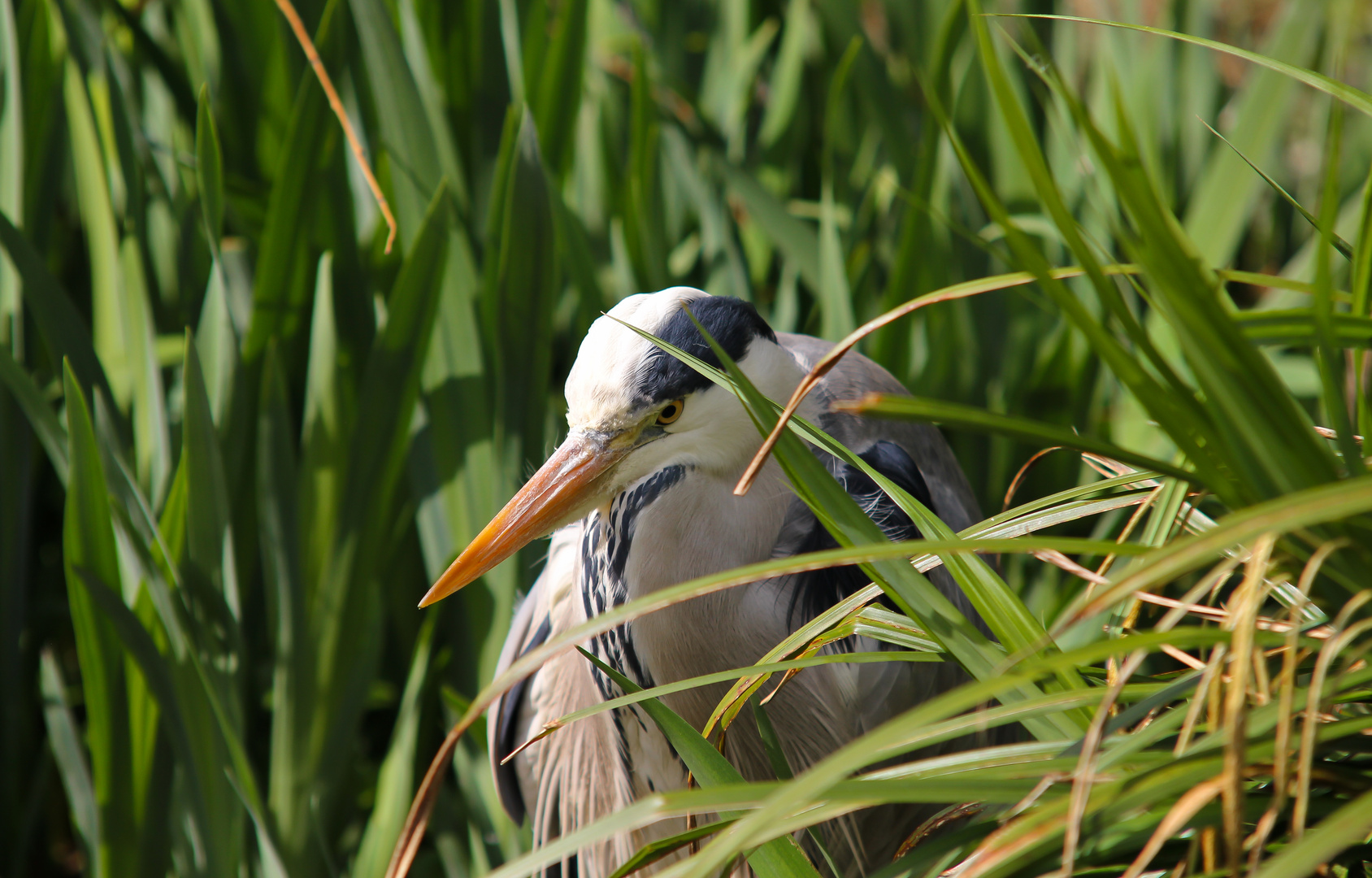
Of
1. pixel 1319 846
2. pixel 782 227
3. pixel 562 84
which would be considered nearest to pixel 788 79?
pixel 782 227

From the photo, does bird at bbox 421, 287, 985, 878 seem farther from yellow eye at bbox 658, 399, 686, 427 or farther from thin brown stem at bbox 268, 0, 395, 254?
thin brown stem at bbox 268, 0, 395, 254

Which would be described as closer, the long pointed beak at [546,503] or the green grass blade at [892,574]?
the green grass blade at [892,574]

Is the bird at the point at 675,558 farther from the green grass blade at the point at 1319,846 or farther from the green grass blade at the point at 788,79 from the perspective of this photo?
the green grass blade at the point at 788,79

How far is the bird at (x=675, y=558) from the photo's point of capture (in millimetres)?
776

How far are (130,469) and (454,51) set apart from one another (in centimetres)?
62

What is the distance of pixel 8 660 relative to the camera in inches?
41.8

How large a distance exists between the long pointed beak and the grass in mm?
145

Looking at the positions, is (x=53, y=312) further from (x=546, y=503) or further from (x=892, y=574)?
(x=892, y=574)

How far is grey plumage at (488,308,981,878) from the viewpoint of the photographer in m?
0.83

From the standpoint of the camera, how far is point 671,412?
792 millimetres

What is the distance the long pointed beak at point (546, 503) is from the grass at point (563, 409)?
145mm

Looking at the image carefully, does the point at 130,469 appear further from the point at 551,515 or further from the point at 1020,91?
the point at 1020,91

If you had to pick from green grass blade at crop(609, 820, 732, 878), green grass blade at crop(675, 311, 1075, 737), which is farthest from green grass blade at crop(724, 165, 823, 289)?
green grass blade at crop(609, 820, 732, 878)

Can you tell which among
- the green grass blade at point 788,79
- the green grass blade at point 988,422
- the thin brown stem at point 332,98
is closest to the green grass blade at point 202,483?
the thin brown stem at point 332,98
